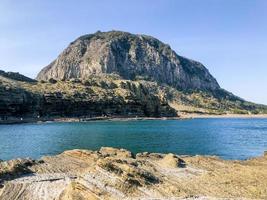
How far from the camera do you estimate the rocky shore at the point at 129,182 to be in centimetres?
2792

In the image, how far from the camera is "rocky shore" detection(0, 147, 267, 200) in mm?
27922

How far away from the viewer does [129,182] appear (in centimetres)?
2897

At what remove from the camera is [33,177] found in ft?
112

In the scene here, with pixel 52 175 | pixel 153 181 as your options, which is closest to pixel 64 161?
pixel 52 175

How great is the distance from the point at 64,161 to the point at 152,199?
17420mm

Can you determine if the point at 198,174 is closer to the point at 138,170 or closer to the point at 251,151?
the point at 138,170

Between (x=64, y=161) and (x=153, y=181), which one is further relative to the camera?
(x=64, y=161)

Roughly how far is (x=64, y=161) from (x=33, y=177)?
26.8 ft

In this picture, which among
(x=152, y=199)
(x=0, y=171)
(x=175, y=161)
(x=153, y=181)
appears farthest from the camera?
(x=175, y=161)

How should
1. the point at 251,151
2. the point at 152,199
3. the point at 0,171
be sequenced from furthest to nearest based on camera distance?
the point at 251,151 < the point at 0,171 < the point at 152,199

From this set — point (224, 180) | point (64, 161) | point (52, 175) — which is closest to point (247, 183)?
point (224, 180)

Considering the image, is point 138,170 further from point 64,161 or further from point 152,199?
point 64,161

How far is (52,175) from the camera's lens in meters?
34.9

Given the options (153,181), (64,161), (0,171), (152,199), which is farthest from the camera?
(64,161)
